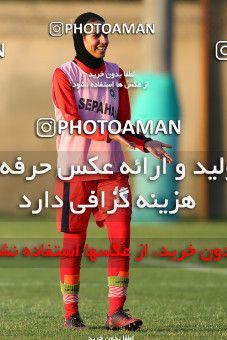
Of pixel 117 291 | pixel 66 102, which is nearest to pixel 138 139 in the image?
pixel 66 102

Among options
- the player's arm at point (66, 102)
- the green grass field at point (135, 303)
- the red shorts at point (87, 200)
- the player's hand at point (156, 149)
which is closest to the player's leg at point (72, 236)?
the red shorts at point (87, 200)

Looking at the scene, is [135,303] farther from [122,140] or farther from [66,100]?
[122,140]

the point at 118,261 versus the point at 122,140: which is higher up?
the point at 122,140

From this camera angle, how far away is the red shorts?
9258mm

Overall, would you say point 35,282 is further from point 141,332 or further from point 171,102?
point 171,102

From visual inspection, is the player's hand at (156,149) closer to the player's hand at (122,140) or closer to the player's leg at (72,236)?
the player's hand at (122,140)

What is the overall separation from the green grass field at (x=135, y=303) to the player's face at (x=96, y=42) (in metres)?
1.92

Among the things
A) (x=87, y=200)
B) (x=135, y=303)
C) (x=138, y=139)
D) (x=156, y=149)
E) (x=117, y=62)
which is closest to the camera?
(x=156, y=149)

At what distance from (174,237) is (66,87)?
13537mm

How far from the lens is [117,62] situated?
31672 mm

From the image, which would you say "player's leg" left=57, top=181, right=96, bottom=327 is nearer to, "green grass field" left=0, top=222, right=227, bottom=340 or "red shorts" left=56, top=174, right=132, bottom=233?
"red shorts" left=56, top=174, right=132, bottom=233

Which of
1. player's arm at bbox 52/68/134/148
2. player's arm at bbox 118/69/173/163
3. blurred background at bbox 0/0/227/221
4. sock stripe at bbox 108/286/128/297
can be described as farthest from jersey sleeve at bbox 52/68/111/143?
blurred background at bbox 0/0/227/221

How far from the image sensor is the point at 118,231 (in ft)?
30.5

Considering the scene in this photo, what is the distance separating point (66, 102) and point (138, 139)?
552mm
